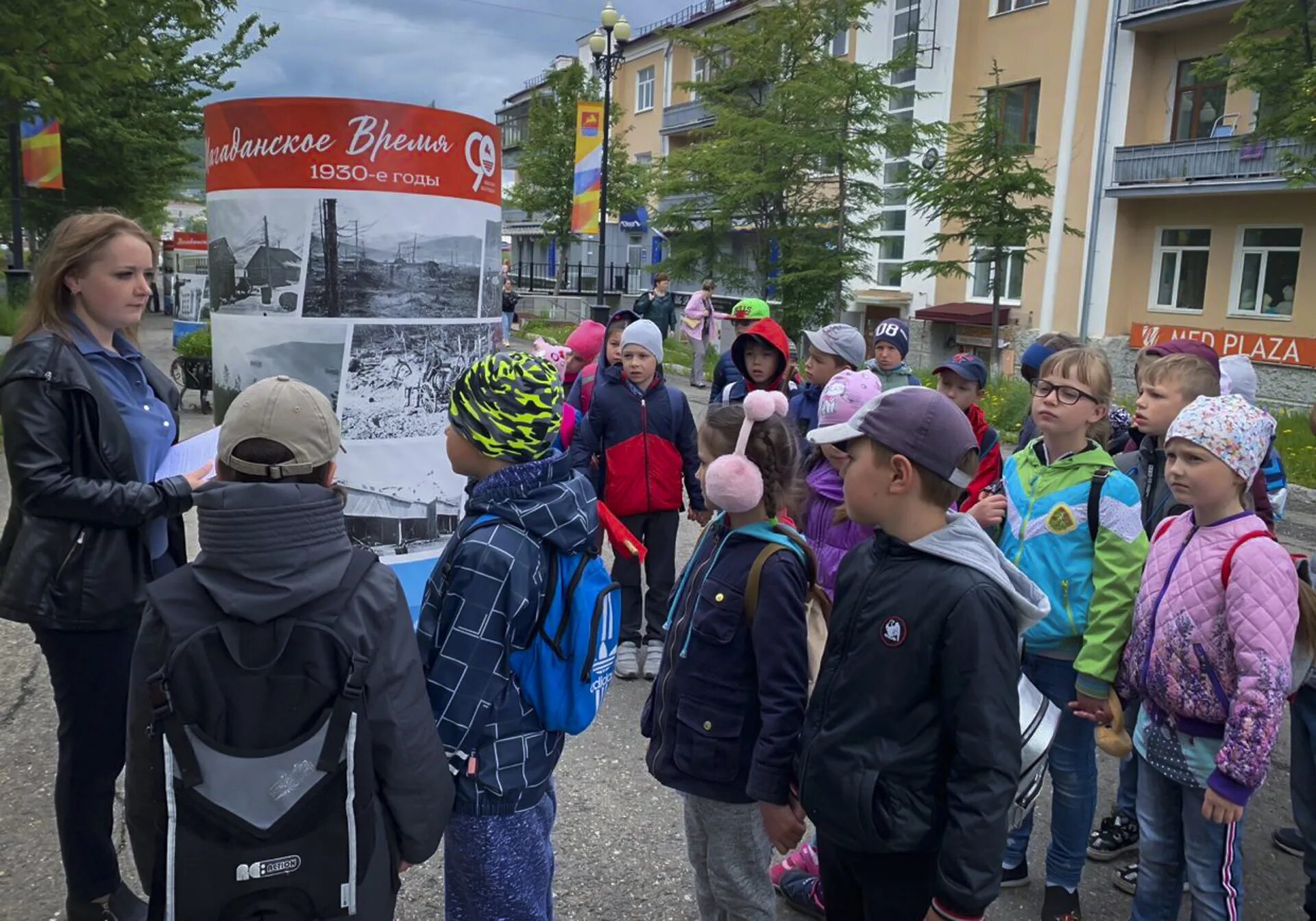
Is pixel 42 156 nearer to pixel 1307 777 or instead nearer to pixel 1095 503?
pixel 1095 503

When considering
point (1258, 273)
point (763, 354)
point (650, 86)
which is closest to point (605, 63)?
point (1258, 273)

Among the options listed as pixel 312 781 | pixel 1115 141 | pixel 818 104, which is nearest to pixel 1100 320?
pixel 1115 141

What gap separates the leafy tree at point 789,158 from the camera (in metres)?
19.9

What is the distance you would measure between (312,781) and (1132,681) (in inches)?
95.3

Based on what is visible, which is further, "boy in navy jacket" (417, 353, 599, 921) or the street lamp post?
the street lamp post

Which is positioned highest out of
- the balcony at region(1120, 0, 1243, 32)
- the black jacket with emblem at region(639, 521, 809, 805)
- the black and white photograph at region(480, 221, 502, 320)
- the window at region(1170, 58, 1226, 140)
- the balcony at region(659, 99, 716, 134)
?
the balcony at region(659, 99, 716, 134)

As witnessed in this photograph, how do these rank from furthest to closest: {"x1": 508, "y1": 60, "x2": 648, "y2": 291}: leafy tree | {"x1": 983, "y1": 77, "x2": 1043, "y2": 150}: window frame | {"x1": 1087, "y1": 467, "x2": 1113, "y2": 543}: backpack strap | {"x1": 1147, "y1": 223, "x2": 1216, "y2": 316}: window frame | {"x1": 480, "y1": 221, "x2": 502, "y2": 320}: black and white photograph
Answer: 1. {"x1": 508, "y1": 60, "x2": 648, "y2": 291}: leafy tree
2. {"x1": 983, "y1": 77, "x2": 1043, "y2": 150}: window frame
3. {"x1": 1147, "y1": 223, "x2": 1216, "y2": 316}: window frame
4. {"x1": 480, "y1": 221, "x2": 502, "y2": 320}: black and white photograph
5. {"x1": 1087, "y1": 467, "x2": 1113, "y2": 543}: backpack strap

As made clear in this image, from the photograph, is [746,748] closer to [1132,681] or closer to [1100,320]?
[1132,681]

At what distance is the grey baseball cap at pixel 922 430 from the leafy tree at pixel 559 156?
105 ft

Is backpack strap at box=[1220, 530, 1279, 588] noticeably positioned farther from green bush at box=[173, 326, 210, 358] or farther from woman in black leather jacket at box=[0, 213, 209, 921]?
green bush at box=[173, 326, 210, 358]

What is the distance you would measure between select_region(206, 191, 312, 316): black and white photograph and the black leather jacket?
1.48 meters

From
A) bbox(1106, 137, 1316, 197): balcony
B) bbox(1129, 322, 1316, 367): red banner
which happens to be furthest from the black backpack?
bbox(1106, 137, 1316, 197): balcony

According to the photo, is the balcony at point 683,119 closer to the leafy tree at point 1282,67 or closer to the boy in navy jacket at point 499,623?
the leafy tree at point 1282,67

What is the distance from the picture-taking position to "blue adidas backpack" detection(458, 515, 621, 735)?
2.33 meters
